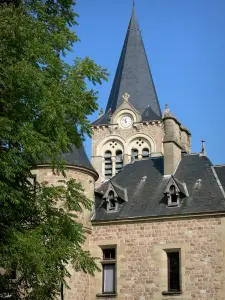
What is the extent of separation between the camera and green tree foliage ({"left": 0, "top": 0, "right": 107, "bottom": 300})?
47.1ft

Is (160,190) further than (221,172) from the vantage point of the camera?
Yes

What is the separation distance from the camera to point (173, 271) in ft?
77.4

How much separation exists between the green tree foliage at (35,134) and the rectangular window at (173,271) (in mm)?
8423

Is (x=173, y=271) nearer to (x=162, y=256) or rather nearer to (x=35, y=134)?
(x=162, y=256)

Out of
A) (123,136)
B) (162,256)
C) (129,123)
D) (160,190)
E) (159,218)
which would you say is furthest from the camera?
(129,123)

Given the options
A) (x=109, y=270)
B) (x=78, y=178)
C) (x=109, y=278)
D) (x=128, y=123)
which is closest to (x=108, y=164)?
(x=128, y=123)

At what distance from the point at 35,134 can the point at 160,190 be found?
1157 centimetres

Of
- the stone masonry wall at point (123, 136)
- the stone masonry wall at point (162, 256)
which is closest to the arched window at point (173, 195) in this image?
the stone masonry wall at point (162, 256)

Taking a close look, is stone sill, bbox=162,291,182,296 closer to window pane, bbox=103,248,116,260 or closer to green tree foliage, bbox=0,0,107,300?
window pane, bbox=103,248,116,260

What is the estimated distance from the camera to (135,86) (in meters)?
51.2

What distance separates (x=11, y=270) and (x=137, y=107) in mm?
36343

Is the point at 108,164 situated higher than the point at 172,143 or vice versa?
the point at 108,164

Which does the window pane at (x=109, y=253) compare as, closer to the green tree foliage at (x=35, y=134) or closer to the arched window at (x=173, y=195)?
the arched window at (x=173, y=195)

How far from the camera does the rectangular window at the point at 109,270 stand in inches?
966
